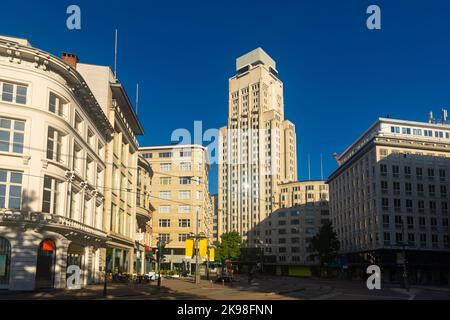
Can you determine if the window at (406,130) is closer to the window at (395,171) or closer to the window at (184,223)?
the window at (395,171)

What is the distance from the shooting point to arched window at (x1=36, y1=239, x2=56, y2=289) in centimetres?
3534

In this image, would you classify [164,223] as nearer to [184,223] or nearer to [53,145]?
[184,223]

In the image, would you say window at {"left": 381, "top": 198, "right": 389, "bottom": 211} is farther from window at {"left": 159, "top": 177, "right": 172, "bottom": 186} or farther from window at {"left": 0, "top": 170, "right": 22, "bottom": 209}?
window at {"left": 0, "top": 170, "right": 22, "bottom": 209}

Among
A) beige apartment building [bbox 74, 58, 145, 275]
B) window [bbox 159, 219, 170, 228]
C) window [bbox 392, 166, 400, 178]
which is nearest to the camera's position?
beige apartment building [bbox 74, 58, 145, 275]

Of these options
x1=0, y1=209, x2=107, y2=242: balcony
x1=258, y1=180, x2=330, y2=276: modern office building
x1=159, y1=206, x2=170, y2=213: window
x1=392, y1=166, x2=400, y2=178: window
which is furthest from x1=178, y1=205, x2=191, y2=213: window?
x1=0, y1=209, x2=107, y2=242: balcony

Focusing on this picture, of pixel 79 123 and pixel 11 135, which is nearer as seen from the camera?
pixel 11 135

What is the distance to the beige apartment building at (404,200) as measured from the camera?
83.3 meters

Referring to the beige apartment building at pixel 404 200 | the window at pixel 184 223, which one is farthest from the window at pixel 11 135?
the window at pixel 184 223

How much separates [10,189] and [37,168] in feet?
7.76

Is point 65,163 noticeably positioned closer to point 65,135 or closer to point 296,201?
point 65,135

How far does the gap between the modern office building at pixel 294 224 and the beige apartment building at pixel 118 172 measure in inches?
3554

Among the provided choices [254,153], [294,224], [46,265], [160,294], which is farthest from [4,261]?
[254,153]

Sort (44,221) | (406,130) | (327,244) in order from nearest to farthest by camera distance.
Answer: (44,221) → (406,130) → (327,244)

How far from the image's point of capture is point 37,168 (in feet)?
115
